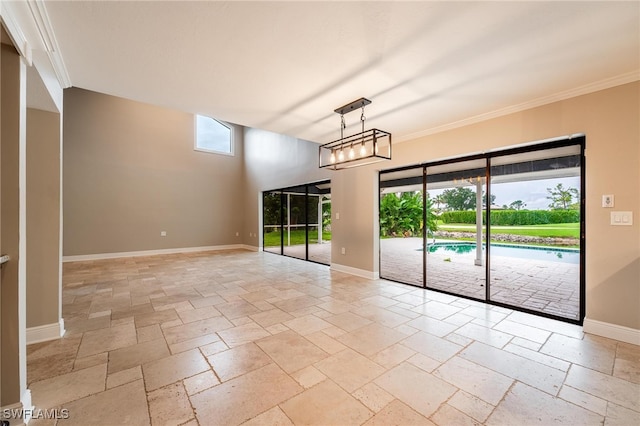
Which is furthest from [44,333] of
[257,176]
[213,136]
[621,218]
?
[213,136]

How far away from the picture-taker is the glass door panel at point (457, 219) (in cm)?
443

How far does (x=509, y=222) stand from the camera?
13.2 feet

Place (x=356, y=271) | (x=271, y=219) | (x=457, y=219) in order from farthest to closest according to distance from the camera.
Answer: (x=271, y=219), (x=457, y=219), (x=356, y=271)

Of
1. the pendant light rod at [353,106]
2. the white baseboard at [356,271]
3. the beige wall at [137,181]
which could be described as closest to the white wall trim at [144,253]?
the beige wall at [137,181]

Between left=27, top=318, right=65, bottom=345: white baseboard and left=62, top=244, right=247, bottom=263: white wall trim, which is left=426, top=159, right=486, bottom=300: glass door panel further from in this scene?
left=62, top=244, right=247, bottom=263: white wall trim

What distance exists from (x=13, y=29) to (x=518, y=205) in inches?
215

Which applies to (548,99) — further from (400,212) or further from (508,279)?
(400,212)

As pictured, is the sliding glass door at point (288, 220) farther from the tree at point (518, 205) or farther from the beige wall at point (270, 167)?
the tree at point (518, 205)

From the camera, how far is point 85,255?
6578 mm

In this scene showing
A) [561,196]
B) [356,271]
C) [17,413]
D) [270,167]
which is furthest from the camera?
[270,167]

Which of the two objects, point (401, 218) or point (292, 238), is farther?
point (292, 238)

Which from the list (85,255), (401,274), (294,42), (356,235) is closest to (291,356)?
(294,42)

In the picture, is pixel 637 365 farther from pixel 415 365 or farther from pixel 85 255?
pixel 85 255

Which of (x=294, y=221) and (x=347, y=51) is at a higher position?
(x=347, y=51)
